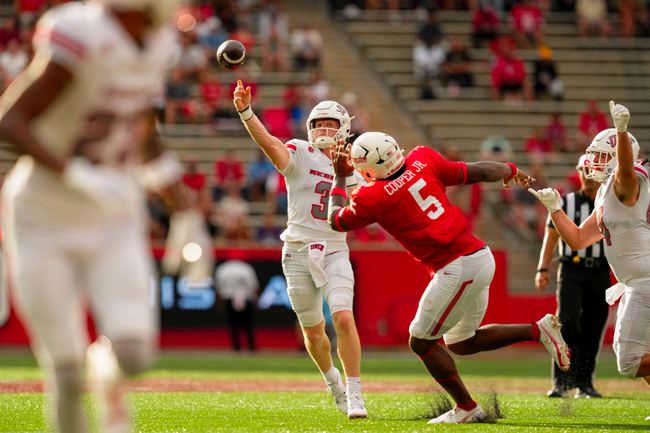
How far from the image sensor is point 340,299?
28.1 feet

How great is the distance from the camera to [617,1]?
2633 cm

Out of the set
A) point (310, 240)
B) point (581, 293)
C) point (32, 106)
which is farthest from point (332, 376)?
point (32, 106)

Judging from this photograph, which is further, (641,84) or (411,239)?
(641,84)

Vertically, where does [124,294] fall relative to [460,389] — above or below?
above

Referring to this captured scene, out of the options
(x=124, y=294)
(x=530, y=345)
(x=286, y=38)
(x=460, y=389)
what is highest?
(x=286, y=38)

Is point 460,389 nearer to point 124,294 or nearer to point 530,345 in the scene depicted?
point 124,294

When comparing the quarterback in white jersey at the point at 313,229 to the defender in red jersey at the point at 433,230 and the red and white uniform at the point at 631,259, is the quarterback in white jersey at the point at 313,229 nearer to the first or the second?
the defender in red jersey at the point at 433,230

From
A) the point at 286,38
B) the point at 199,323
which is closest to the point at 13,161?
the point at 199,323

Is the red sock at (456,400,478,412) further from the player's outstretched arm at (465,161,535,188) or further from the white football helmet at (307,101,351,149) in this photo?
the white football helmet at (307,101,351,149)

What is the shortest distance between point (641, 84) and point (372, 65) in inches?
213

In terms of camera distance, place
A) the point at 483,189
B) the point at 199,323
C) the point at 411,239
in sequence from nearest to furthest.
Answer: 1. the point at 411,239
2. the point at 199,323
3. the point at 483,189

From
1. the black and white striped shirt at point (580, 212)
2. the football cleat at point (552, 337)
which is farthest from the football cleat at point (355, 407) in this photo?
the black and white striped shirt at point (580, 212)

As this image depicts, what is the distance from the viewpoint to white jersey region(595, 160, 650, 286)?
8047 millimetres

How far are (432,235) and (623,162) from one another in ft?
4.15
